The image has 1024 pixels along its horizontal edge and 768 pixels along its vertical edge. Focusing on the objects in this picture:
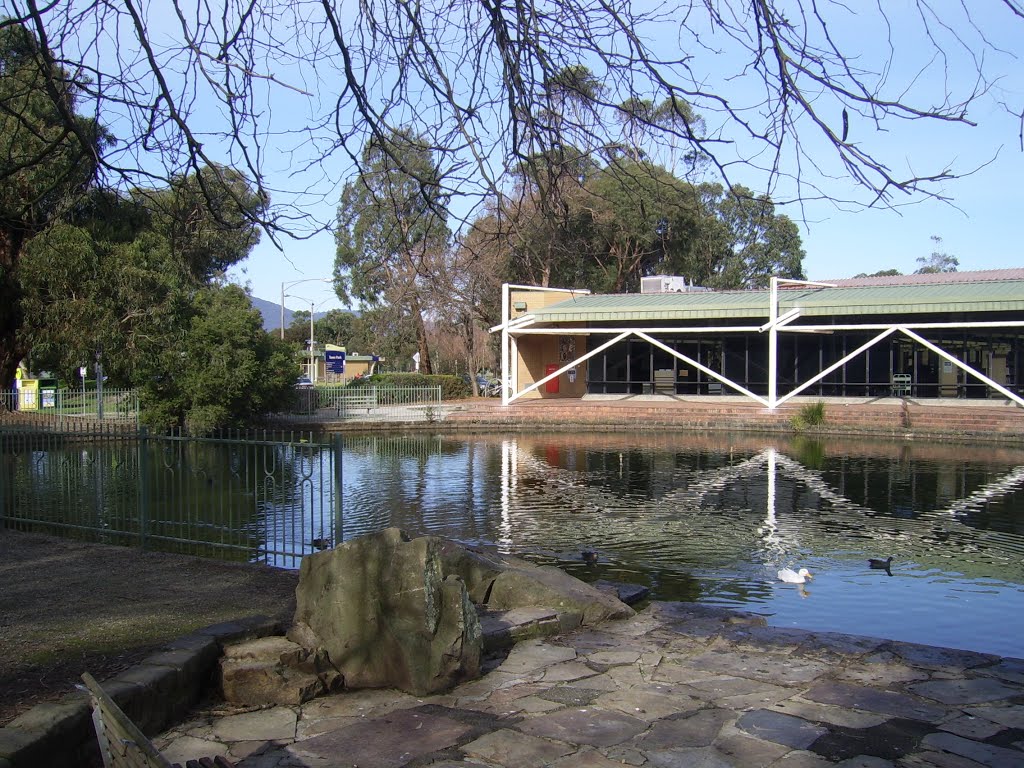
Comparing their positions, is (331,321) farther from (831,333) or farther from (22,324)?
(22,324)

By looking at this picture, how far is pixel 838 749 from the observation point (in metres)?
4.59

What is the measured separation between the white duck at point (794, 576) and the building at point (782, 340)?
18365 mm

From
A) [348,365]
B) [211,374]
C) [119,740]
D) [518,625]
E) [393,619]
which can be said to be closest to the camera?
[119,740]

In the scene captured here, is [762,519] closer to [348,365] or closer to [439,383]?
[439,383]

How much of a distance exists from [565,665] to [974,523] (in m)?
10.2

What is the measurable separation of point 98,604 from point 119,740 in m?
4.32

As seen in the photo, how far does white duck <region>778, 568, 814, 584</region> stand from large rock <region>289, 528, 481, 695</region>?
537 cm

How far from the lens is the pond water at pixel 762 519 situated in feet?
31.0

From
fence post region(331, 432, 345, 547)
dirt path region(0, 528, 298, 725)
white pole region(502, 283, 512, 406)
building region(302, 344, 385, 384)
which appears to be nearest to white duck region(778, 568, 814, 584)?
fence post region(331, 432, 345, 547)

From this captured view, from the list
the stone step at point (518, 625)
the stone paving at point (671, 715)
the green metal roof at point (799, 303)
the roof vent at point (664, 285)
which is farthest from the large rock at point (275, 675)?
the roof vent at point (664, 285)

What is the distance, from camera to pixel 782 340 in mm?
35812

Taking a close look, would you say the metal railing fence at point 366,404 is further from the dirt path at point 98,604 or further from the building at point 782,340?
the dirt path at point 98,604

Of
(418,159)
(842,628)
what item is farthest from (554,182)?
(842,628)

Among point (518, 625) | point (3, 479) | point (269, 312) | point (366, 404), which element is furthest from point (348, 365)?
point (518, 625)
